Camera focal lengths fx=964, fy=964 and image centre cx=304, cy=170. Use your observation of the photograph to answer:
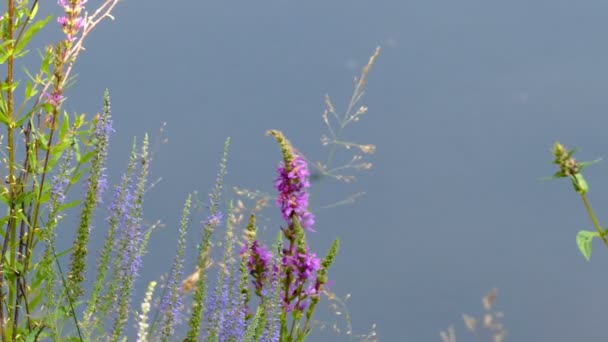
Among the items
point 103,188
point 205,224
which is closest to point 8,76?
point 103,188

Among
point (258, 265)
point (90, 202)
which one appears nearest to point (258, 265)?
point (258, 265)

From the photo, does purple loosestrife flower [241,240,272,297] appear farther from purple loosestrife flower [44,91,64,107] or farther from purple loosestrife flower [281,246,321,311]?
purple loosestrife flower [44,91,64,107]

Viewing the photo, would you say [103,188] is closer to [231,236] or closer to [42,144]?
[42,144]

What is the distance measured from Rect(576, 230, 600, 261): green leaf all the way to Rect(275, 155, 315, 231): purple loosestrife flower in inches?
34.2

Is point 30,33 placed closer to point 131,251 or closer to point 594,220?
point 131,251

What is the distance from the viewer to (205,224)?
287 centimetres

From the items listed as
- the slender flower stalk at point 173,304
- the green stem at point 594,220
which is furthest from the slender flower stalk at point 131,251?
the green stem at point 594,220

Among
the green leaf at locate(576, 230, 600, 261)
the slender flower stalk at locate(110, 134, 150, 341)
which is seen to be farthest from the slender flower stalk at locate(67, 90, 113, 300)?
the green leaf at locate(576, 230, 600, 261)

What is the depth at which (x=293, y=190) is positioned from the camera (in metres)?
2.80

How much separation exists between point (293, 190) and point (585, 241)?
3.04ft

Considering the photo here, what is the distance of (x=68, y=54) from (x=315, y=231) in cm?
91

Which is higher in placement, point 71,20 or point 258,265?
point 71,20

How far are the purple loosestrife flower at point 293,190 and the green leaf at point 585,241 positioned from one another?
2.85 feet

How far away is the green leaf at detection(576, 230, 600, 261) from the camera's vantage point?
6.93 ft
